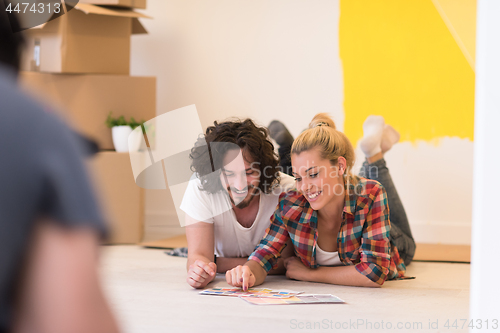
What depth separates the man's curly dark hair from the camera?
62.4 inches

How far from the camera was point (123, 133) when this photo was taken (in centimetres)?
253

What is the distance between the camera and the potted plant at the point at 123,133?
2.53 m

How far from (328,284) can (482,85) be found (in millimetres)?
983

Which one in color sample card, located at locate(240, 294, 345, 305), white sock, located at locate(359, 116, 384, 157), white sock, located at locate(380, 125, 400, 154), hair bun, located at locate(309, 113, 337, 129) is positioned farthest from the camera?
white sock, located at locate(380, 125, 400, 154)

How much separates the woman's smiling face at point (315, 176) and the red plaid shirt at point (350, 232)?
2.9 inches

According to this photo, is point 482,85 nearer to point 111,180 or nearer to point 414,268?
point 414,268

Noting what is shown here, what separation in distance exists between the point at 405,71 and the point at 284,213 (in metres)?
1.57

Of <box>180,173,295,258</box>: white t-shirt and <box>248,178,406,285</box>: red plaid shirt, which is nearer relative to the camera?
<box>248,178,406,285</box>: red plaid shirt

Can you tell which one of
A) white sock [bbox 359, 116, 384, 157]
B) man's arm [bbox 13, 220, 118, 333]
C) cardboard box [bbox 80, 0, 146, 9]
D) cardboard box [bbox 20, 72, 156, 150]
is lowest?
man's arm [bbox 13, 220, 118, 333]

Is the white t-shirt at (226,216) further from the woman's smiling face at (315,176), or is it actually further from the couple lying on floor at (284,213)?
the woman's smiling face at (315,176)

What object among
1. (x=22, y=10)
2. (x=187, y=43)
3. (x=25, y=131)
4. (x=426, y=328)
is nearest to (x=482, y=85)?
(x=426, y=328)

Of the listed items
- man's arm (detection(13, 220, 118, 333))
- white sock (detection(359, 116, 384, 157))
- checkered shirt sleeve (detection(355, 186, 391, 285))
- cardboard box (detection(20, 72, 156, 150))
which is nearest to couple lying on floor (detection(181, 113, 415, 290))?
checkered shirt sleeve (detection(355, 186, 391, 285))

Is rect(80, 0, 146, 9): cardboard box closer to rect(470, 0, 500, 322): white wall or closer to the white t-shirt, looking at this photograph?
the white t-shirt

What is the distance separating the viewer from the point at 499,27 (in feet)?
2.55
